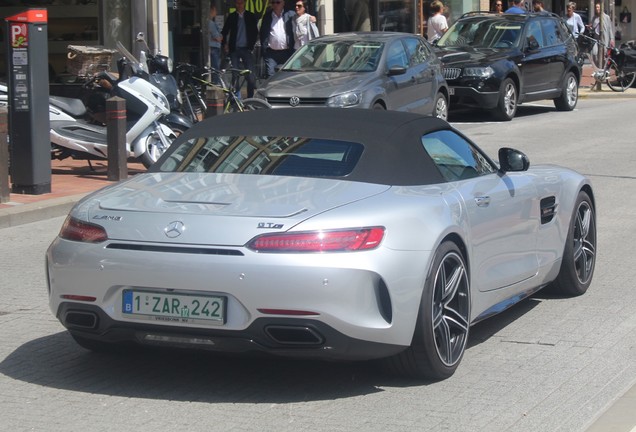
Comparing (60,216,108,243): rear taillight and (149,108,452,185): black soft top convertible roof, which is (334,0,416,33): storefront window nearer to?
(149,108,452,185): black soft top convertible roof

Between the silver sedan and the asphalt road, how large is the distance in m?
8.93

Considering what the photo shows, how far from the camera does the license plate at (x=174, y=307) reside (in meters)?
5.40

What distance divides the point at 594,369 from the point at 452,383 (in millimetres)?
811

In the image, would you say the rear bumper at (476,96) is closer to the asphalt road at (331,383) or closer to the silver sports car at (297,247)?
the asphalt road at (331,383)

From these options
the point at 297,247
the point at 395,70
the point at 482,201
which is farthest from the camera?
the point at 395,70

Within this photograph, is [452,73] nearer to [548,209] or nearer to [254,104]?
[254,104]

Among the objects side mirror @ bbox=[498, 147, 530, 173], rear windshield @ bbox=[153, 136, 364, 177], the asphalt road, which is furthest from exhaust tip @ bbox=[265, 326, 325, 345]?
side mirror @ bbox=[498, 147, 530, 173]

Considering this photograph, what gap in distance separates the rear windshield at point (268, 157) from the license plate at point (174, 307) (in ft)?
3.10

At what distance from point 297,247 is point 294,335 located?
0.40 meters

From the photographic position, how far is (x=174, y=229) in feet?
18.0

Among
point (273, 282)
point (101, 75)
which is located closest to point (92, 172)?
point (101, 75)

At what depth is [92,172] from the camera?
14570mm

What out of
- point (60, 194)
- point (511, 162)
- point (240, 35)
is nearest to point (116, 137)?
point (60, 194)

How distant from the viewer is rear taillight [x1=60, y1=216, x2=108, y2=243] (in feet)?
18.5
